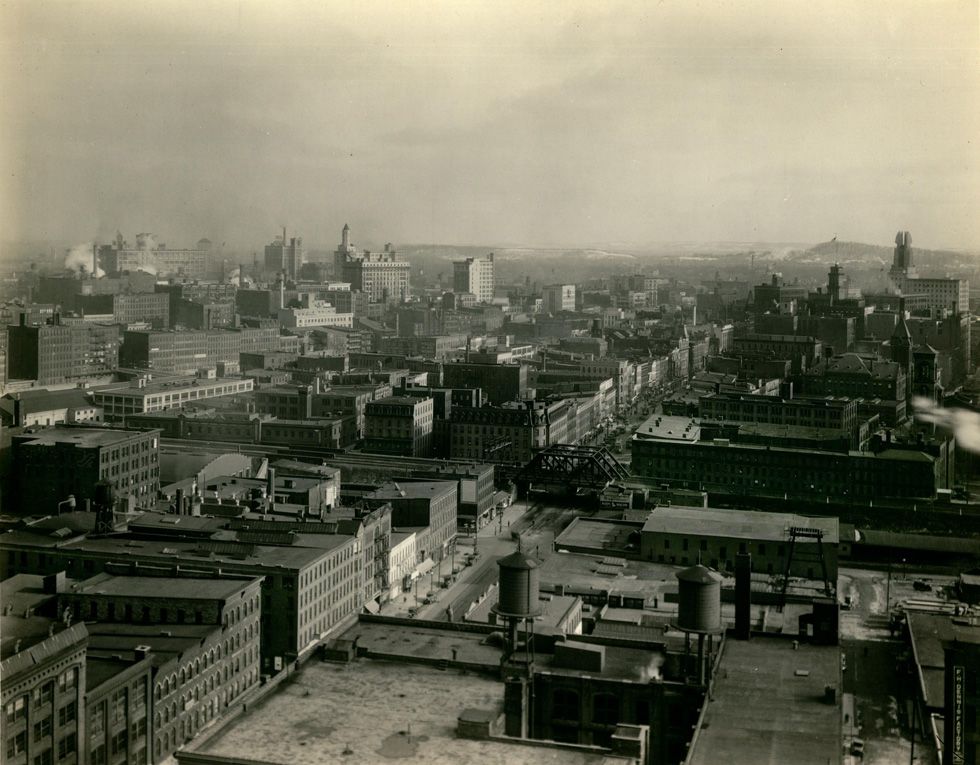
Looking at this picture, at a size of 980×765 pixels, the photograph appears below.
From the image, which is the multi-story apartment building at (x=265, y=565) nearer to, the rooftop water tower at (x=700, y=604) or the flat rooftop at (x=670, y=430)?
the rooftop water tower at (x=700, y=604)

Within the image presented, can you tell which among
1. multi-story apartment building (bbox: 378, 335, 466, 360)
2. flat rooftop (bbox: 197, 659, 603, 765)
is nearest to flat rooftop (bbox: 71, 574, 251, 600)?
flat rooftop (bbox: 197, 659, 603, 765)

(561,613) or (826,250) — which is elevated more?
(826,250)

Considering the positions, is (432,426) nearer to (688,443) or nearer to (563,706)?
(688,443)

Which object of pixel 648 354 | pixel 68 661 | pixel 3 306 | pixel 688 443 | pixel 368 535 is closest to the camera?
pixel 68 661

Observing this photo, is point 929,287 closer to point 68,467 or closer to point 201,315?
point 201,315

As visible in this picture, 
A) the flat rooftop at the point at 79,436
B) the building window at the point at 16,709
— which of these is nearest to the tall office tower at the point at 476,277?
the flat rooftop at the point at 79,436

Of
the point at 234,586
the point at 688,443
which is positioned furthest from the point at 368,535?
the point at 688,443

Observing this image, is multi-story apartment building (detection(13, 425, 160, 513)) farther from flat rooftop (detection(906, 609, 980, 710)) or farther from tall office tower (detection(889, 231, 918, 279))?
tall office tower (detection(889, 231, 918, 279))

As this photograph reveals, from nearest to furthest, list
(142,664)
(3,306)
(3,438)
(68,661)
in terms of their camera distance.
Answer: (68,661), (142,664), (3,438), (3,306)
